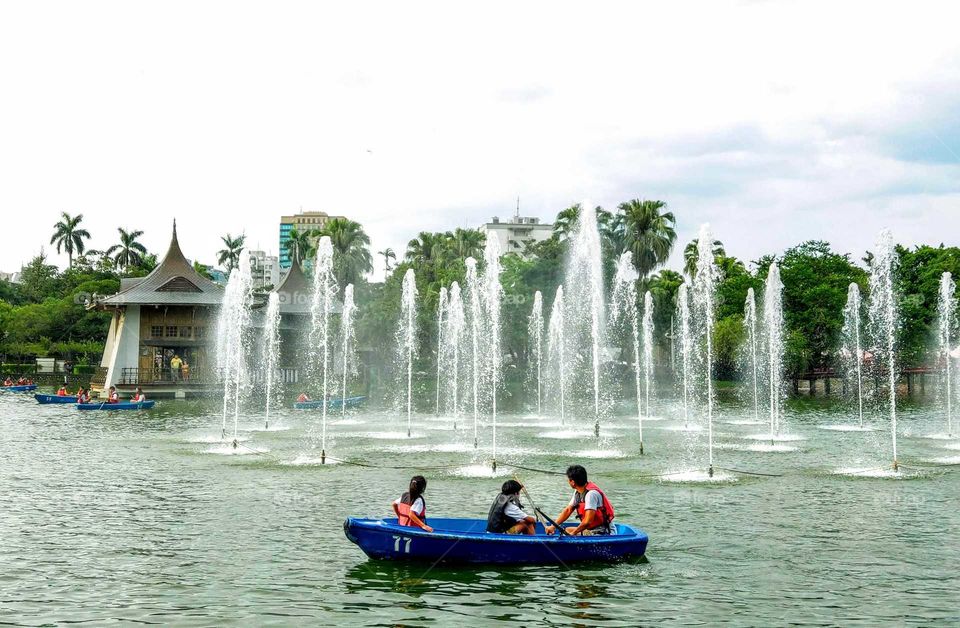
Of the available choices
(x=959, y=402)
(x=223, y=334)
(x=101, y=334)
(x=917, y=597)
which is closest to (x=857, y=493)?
(x=917, y=597)

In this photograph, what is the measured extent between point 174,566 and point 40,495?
31.2 ft

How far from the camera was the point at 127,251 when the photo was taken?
115375 mm

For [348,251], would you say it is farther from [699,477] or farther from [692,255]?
[699,477]

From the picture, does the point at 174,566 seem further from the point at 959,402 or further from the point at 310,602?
the point at 959,402

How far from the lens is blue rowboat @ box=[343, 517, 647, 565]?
48.6 feet

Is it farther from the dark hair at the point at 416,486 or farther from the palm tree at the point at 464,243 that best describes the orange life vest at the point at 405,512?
the palm tree at the point at 464,243

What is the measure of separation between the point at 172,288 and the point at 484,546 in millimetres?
66585

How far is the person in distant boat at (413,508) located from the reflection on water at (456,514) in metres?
0.81

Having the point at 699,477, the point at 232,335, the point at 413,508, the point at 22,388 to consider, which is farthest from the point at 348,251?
the point at 413,508

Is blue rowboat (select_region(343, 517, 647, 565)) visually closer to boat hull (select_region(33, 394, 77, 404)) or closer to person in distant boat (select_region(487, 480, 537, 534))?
person in distant boat (select_region(487, 480, 537, 534))

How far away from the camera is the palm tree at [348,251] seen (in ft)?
298

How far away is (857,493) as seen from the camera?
74.8 ft

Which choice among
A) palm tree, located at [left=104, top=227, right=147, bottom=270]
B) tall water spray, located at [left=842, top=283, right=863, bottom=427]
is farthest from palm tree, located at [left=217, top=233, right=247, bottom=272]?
tall water spray, located at [left=842, top=283, right=863, bottom=427]

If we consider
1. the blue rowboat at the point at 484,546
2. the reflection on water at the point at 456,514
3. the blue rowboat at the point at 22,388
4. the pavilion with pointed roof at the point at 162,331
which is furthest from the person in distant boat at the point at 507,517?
the blue rowboat at the point at 22,388
